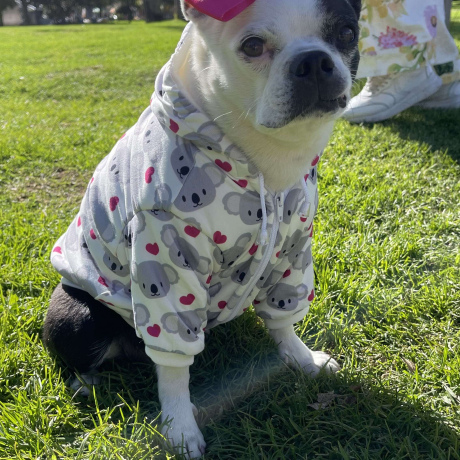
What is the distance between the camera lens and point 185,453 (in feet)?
5.53

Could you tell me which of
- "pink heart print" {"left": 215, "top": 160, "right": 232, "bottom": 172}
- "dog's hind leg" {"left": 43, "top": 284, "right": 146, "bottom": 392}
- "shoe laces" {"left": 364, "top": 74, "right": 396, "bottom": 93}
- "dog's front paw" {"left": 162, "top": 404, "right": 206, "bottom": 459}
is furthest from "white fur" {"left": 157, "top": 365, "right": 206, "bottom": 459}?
"shoe laces" {"left": 364, "top": 74, "right": 396, "bottom": 93}

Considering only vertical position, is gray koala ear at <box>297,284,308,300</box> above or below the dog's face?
below

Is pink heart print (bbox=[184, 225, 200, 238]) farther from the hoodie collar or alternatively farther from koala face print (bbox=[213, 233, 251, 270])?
the hoodie collar

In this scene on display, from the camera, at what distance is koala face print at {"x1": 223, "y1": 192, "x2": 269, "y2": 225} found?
1.61 m

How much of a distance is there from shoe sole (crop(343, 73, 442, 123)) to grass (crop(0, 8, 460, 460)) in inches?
25.0

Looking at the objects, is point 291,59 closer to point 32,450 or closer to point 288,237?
point 288,237

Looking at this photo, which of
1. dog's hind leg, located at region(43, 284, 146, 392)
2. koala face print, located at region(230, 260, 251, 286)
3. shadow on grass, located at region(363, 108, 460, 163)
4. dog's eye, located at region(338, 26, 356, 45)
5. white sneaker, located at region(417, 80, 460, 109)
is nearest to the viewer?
dog's eye, located at region(338, 26, 356, 45)

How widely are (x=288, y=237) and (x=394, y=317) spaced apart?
2.35 ft

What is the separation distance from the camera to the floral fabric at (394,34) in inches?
177

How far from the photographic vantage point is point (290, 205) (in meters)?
1.79

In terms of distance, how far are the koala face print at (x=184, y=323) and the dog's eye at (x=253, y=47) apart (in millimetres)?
822

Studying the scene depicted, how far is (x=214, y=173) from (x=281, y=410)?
86cm

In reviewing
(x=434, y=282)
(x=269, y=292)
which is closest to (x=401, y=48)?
(x=434, y=282)

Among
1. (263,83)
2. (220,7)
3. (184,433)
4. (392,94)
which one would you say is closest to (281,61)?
(263,83)
